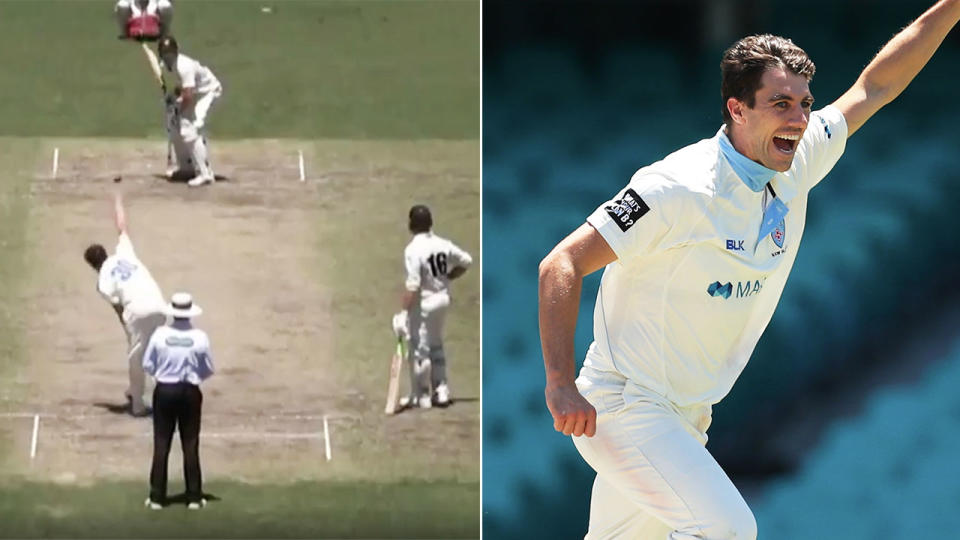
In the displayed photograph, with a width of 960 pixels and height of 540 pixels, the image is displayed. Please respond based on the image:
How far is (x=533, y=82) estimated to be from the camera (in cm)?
866

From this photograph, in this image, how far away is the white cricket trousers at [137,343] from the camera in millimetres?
8734

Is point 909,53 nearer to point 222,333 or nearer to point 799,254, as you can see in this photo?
point 799,254

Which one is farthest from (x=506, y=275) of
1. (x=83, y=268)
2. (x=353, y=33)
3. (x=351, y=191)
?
(x=83, y=268)

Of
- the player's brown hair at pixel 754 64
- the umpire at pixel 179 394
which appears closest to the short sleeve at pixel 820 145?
the player's brown hair at pixel 754 64

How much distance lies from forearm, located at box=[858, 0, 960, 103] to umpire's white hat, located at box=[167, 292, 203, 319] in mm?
4200

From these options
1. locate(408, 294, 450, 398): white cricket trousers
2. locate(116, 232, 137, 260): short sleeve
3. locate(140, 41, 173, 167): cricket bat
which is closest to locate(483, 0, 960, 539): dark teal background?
locate(408, 294, 450, 398): white cricket trousers

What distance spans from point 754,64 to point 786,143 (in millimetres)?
235

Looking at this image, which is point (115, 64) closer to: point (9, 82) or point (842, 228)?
point (9, 82)

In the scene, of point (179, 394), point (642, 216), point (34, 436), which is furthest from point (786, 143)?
point (34, 436)

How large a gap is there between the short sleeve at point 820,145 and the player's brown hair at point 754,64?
12.7 inches

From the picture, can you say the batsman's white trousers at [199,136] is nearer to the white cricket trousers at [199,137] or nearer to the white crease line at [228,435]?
the white cricket trousers at [199,137]

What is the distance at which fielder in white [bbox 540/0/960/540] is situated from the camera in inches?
185

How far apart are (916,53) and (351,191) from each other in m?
3.92

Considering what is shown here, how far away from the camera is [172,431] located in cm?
879
